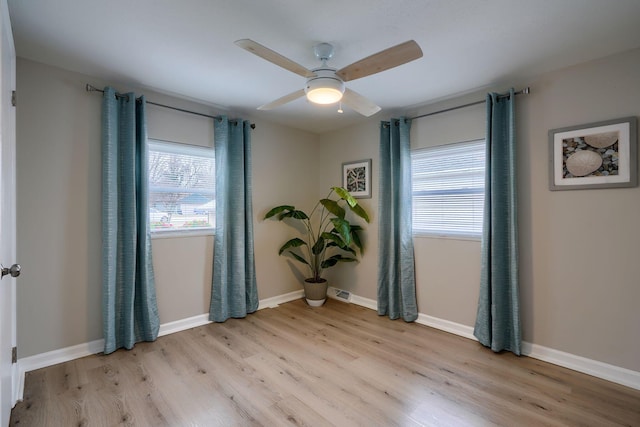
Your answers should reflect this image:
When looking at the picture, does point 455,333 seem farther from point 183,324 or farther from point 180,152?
point 180,152

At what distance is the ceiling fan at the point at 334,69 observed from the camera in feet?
5.61

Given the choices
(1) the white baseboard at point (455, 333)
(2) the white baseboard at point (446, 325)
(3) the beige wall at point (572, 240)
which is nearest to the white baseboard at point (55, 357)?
(1) the white baseboard at point (455, 333)

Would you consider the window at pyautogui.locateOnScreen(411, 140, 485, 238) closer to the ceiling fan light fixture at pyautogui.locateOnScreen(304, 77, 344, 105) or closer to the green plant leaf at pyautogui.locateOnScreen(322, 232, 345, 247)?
the green plant leaf at pyautogui.locateOnScreen(322, 232, 345, 247)

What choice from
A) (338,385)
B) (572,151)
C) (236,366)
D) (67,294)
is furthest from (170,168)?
(572,151)

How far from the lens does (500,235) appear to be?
9.03ft

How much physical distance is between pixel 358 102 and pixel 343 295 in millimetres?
2763

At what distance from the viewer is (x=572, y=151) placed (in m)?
2.47

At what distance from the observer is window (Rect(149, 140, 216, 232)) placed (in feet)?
10.2

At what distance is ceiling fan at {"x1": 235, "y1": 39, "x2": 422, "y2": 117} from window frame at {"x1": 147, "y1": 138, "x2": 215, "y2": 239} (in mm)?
1388

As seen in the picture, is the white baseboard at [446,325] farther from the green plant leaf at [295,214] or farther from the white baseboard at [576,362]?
the green plant leaf at [295,214]

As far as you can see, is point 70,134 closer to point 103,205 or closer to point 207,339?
point 103,205

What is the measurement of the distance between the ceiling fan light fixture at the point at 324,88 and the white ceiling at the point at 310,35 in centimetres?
30

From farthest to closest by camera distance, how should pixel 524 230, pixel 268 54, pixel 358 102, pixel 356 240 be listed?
pixel 356 240
pixel 524 230
pixel 358 102
pixel 268 54

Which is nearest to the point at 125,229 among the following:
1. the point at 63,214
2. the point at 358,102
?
the point at 63,214
